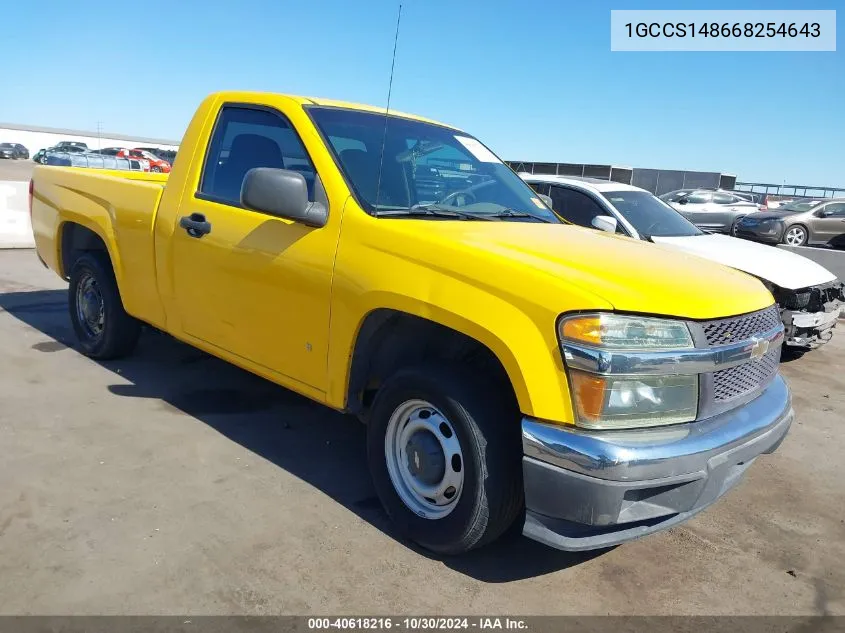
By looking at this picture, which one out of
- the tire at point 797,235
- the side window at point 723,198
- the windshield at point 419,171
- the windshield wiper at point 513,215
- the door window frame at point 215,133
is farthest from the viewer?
the side window at point 723,198

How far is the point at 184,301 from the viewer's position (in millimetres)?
4266

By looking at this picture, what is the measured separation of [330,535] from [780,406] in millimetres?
2139

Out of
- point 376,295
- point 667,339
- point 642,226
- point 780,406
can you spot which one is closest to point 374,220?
point 376,295

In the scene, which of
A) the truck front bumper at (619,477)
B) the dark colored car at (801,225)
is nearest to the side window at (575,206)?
the truck front bumper at (619,477)

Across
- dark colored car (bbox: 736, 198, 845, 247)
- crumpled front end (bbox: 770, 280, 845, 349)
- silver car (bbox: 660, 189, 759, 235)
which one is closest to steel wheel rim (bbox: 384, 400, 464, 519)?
crumpled front end (bbox: 770, 280, 845, 349)

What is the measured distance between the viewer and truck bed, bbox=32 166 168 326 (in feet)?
14.9

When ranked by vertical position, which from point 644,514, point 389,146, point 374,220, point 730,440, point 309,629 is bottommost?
point 309,629

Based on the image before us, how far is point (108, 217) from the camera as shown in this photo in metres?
4.92

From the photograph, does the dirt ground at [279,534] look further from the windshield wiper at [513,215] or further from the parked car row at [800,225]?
the parked car row at [800,225]

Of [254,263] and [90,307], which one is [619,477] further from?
[90,307]

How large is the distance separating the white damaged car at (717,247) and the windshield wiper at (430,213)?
2165 mm

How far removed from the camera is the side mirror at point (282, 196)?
330cm

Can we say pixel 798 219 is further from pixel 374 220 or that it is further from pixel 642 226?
pixel 374 220

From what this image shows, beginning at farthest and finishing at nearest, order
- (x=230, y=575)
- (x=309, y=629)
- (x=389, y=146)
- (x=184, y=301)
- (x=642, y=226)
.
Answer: (x=642, y=226) → (x=184, y=301) → (x=389, y=146) → (x=230, y=575) → (x=309, y=629)
